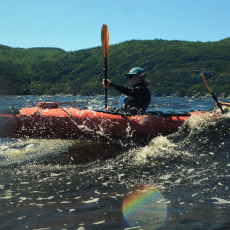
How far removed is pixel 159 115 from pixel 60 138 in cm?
227

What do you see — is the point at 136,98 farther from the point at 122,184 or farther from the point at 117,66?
the point at 117,66

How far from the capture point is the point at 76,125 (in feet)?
21.2

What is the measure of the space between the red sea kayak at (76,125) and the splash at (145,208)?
2.73 m

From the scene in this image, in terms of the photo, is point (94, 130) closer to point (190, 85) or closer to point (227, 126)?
point (227, 126)

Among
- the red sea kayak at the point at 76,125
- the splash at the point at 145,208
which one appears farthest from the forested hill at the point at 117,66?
the splash at the point at 145,208

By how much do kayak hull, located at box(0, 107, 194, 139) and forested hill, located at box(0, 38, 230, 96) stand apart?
7768 cm

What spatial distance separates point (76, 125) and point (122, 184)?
2.75 meters

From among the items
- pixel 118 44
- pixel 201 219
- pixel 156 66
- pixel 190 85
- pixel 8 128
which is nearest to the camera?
pixel 201 219

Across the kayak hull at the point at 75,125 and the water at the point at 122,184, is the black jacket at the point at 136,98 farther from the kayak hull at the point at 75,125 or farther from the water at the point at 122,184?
the water at the point at 122,184

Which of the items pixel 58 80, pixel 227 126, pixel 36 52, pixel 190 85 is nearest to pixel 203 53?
pixel 190 85

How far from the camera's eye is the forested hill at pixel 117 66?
346 ft

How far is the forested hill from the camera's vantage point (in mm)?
105438

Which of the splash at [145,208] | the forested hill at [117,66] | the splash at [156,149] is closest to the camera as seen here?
the splash at [145,208]

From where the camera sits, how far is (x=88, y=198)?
3.45 metres
